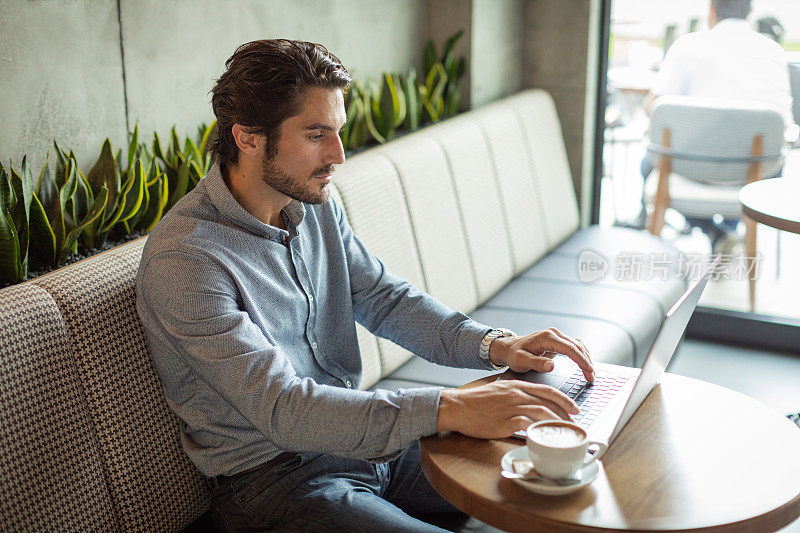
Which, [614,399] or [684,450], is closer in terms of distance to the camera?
[684,450]

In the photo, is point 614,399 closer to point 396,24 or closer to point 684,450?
point 684,450

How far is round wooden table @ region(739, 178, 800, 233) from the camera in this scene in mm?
2311

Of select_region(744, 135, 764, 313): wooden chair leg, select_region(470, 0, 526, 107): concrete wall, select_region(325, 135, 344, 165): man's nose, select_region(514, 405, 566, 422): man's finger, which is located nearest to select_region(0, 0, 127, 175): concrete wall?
select_region(325, 135, 344, 165): man's nose

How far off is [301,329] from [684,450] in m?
0.74

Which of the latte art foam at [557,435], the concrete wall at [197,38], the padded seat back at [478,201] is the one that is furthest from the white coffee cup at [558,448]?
the padded seat back at [478,201]

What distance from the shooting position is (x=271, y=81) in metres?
1.58

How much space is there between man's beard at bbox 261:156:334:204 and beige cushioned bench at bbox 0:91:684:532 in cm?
33

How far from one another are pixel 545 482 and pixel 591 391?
0.37 meters

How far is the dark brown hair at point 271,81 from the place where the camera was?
5.20 feet

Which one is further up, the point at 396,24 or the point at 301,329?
the point at 396,24

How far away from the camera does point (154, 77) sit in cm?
228

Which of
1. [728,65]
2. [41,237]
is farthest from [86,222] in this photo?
[728,65]

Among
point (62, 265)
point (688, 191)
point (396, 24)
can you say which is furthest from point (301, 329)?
point (688, 191)

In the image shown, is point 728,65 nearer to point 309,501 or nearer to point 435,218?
point 435,218
